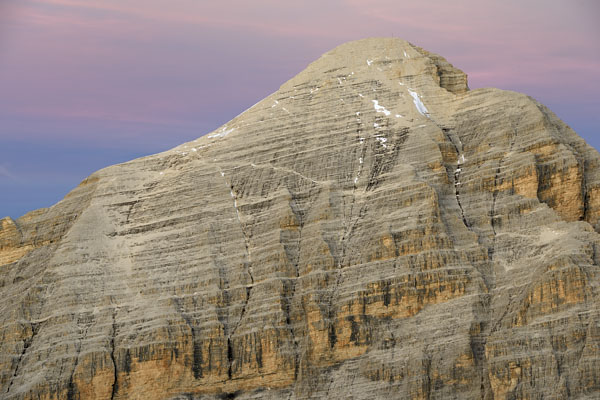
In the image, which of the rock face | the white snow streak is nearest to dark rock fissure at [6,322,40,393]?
the rock face

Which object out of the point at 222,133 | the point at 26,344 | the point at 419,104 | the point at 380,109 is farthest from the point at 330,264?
the point at 26,344

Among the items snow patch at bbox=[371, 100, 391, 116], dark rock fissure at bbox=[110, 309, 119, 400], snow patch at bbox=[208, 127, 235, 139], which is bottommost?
dark rock fissure at bbox=[110, 309, 119, 400]

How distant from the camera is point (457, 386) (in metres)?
143

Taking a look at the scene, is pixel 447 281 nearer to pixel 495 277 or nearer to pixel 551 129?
pixel 495 277

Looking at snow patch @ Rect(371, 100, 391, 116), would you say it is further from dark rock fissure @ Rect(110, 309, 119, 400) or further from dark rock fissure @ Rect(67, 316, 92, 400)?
dark rock fissure @ Rect(67, 316, 92, 400)

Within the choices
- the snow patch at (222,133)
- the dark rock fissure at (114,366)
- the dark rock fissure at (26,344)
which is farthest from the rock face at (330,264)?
the snow patch at (222,133)

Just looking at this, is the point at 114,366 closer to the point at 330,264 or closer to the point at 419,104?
the point at 330,264

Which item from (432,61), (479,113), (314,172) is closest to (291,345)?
(314,172)

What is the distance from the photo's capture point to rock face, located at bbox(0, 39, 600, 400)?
477 ft

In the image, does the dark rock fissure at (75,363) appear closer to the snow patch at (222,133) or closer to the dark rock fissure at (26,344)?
the dark rock fissure at (26,344)

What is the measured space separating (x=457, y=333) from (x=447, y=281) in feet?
25.2

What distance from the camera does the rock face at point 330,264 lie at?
477ft

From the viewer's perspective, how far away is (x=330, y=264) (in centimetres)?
15838

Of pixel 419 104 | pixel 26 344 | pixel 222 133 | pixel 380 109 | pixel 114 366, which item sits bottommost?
pixel 114 366
